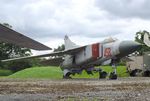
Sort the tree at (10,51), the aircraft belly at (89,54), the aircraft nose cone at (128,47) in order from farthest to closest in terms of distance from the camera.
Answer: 1. the tree at (10,51)
2. the aircraft belly at (89,54)
3. the aircraft nose cone at (128,47)

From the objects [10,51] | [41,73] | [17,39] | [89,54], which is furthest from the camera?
[10,51]

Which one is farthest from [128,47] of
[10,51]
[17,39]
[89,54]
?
[10,51]

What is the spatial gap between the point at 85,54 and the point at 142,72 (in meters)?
13.2

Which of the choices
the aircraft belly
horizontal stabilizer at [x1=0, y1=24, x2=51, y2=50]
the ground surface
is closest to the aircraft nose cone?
the aircraft belly

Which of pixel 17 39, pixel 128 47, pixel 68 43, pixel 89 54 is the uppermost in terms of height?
pixel 68 43

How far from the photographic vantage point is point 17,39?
11.4 m

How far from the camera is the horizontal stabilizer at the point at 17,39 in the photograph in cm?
1078

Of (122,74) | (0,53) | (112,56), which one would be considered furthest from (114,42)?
(0,53)

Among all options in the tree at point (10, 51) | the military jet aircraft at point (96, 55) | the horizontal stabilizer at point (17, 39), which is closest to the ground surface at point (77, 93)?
the horizontal stabilizer at point (17, 39)

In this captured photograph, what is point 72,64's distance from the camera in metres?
35.8

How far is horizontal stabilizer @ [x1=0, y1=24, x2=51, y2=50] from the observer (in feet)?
35.4

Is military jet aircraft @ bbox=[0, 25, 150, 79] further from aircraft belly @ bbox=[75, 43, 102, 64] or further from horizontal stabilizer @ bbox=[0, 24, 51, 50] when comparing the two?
horizontal stabilizer @ bbox=[0, 24, 51, 50]

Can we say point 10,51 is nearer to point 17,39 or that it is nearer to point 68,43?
point 68,43

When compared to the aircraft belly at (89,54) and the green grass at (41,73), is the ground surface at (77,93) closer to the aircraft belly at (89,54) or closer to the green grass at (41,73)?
the aircraft belly at (89,54)
